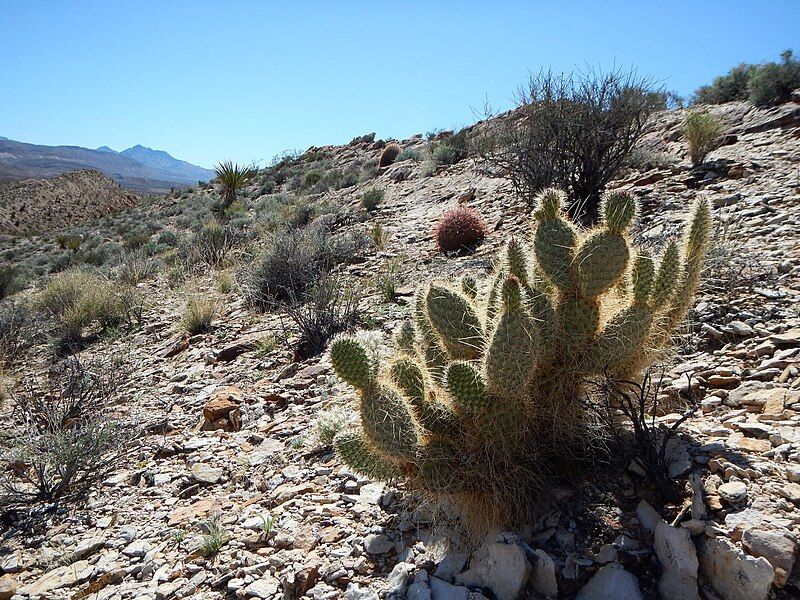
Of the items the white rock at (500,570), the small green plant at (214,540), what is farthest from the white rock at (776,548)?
the small green plant at (214,540)

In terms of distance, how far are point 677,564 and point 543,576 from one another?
482 mm

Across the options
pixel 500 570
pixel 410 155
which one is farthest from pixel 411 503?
pixel 410 155

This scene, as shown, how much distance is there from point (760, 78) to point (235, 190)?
18082 millimetres

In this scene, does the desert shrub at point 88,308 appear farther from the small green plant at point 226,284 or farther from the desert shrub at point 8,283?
the desert shrub at point 8,283

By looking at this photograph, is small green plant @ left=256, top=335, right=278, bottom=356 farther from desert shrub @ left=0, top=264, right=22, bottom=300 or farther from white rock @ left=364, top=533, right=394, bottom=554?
desert shrub @ left=0, top=264, right=22, bottom=300

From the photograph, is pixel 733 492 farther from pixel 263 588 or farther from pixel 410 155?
pixel 410 155

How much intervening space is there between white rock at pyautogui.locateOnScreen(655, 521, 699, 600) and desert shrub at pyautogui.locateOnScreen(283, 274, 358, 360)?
12.7ft

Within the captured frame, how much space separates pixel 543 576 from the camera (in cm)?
198

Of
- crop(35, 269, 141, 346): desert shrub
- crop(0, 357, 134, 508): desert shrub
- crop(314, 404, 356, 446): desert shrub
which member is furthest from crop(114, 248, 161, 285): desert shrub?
crop(314, 404, 356, 446): desert shrub

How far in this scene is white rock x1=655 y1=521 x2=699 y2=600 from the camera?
1792mm

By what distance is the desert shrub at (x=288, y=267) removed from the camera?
23.6 ft

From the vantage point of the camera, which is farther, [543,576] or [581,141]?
[581,141]

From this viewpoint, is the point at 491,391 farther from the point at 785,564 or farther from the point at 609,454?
the point at 785,564

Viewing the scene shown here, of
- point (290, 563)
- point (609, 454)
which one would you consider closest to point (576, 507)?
point (609, 454)
